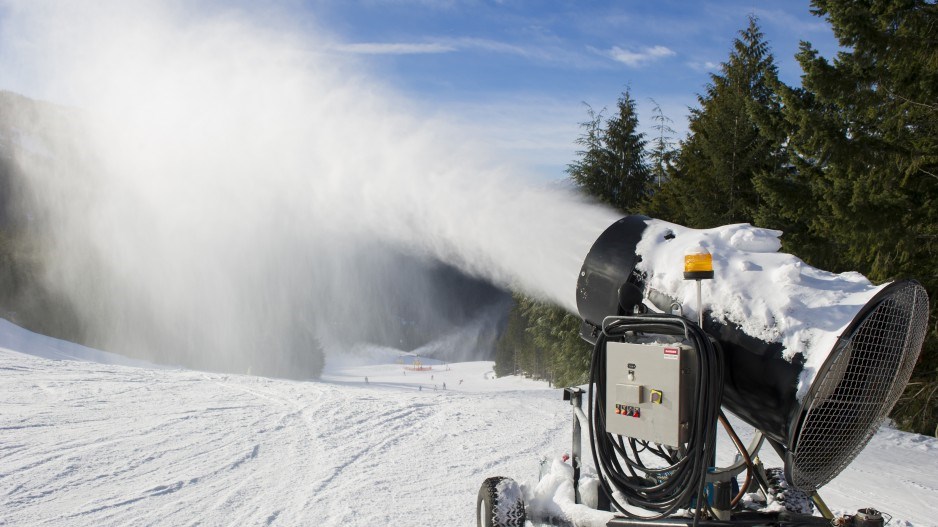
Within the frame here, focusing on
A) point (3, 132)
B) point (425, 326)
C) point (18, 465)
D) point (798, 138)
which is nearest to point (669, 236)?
point (18, 465)

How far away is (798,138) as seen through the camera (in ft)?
33.1

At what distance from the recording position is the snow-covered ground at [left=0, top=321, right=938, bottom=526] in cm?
481

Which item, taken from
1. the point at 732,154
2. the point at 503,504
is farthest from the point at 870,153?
the point at 503,504

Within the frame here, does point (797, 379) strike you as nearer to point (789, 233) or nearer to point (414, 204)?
point (414, 204)

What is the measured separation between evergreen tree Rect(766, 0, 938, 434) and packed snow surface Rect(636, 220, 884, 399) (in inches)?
290

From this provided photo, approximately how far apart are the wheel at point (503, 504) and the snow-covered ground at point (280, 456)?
1233 millimetres

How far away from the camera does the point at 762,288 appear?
3043mm

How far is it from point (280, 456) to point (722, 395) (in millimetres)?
4854

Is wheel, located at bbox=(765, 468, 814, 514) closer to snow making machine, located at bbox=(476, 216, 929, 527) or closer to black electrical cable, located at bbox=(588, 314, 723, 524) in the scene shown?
snow making machine, located at bbox=(476, 216, 929, 527)

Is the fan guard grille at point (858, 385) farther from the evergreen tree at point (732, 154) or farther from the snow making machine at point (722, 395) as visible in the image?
the evergreen tree at point (732, 154)

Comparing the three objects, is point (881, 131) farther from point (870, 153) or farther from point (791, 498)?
point (791, 498)

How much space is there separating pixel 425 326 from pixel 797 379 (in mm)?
112672

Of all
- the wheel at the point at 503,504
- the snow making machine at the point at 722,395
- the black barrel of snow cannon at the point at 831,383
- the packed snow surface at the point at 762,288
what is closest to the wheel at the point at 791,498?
the snow making machine at the point at 722,395

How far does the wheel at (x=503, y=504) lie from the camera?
3.47 m
